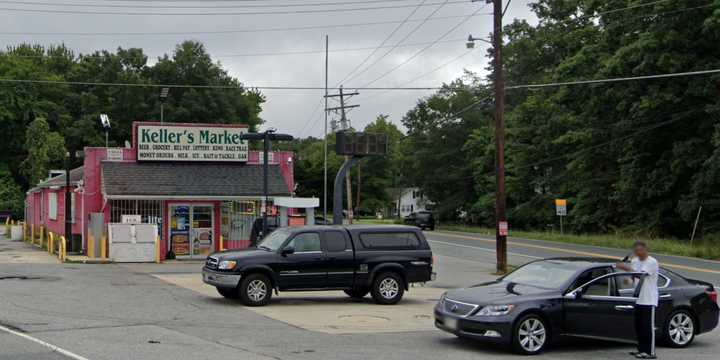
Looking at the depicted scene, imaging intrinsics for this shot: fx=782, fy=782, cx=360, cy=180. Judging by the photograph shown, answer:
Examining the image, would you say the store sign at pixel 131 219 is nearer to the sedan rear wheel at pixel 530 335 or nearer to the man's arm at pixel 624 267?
the sedan rear wheel at pixel 530 335

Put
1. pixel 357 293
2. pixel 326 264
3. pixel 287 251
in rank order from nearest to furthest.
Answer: pixel 287 251 → pixel 326 264 → pixel 357 293

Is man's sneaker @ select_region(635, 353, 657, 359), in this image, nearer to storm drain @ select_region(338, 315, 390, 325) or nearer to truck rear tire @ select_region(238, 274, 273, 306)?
storm drain @ select_region(338, 315, 390, 325)

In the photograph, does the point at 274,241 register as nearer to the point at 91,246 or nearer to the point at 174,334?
the point at 174,334

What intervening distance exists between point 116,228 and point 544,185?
4806cm

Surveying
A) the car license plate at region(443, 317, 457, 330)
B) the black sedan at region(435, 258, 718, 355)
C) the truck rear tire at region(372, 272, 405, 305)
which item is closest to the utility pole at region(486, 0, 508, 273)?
the truck rear tire at region(372, 272, 405, 305)

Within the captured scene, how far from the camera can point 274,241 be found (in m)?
16.9

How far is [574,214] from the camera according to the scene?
190 feet

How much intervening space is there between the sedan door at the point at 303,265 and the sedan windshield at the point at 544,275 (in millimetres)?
4833

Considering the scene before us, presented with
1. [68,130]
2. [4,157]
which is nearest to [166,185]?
[68,130]

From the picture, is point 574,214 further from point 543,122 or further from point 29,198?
point 29,198

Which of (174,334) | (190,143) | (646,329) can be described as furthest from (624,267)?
(190,143)

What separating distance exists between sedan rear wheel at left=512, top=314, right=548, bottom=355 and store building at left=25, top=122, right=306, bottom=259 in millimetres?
17074

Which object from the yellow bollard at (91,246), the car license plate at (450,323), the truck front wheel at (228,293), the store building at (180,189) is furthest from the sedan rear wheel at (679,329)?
the yellow bollard at (91,246)

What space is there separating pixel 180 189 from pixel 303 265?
13.3 metres
